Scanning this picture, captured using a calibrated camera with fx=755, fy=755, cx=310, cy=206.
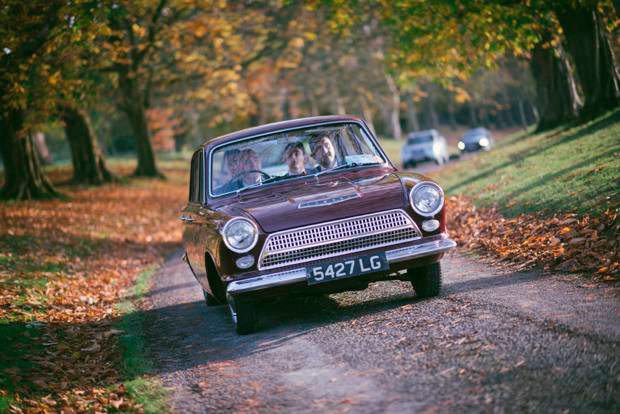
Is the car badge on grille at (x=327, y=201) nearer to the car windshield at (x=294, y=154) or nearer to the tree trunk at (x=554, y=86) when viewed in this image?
the car windshield at (x=294, y=154)

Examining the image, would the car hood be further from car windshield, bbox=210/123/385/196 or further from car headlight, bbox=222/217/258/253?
car windshield, bbox=210/123/385/196

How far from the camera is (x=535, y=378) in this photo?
14.0 feet

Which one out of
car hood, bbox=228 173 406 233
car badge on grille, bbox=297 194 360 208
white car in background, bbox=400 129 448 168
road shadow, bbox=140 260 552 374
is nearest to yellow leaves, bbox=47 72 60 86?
road shadow, bbox=140 260 552 374

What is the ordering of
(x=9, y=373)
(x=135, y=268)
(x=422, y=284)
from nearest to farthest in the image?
(x=9, y=373) < (x=422, y=284) < (x=135, y=268)

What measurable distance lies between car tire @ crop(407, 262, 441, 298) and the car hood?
0.75m

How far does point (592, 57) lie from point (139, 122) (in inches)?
807

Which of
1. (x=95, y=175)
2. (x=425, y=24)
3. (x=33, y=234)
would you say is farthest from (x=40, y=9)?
(x=95, y=175)

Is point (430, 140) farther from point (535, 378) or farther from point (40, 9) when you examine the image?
point (535, 378)

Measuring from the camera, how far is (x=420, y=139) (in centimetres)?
3412

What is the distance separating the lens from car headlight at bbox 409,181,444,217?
655 centimetres

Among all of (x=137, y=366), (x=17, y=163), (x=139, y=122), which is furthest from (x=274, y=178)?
(x=139, y=122)

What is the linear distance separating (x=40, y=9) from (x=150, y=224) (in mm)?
7265

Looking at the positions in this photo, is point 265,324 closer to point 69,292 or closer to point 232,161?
point 232,161

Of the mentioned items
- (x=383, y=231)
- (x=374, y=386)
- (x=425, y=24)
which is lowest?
(x=374, y=386)
